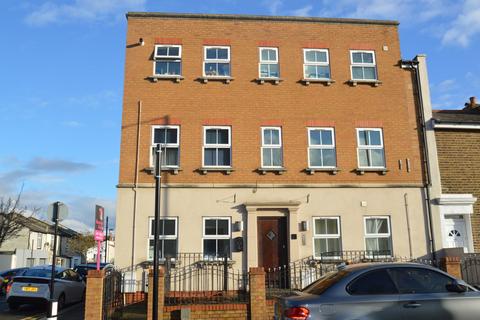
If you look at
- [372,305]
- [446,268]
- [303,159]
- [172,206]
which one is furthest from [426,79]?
[372,305]

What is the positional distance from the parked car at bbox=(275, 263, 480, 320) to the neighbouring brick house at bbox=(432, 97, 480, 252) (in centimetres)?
970

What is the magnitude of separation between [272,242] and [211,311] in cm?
487

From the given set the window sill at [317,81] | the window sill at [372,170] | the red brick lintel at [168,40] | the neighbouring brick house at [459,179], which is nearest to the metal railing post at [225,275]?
the window sill at [372,170]

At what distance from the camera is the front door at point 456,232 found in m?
16.5

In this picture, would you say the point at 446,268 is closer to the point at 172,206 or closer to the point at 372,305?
the point at 372,305

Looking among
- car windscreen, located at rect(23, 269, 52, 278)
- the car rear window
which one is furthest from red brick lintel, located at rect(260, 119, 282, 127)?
the car rear window

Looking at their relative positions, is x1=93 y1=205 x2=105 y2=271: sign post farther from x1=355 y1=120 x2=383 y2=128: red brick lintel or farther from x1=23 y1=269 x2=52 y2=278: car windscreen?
x1=355 y1=120 x2=383 y2=128: red brick lintel

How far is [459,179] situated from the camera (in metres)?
16.7

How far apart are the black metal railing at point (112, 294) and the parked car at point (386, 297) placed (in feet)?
16.1

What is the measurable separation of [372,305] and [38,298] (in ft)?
38.7

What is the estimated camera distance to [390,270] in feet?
23.9

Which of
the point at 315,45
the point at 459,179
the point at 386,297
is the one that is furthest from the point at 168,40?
the point at 386,297

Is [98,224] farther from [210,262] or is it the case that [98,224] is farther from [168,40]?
[168,40]

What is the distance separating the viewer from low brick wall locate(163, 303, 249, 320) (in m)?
11.0
